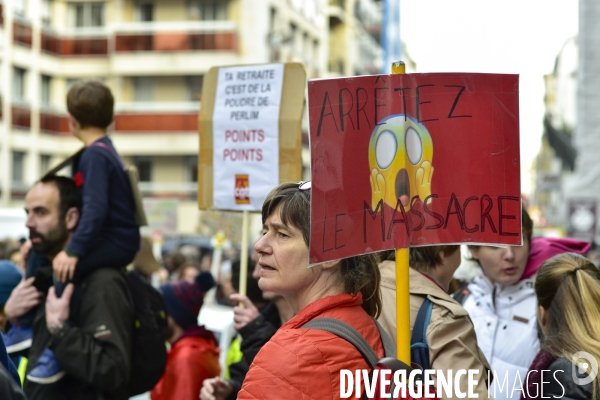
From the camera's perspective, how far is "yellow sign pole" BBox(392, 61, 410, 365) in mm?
2852

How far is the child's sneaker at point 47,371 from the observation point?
4352mm

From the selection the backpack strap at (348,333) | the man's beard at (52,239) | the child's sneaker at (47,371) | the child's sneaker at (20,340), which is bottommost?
the child's sneaker at (47,371)

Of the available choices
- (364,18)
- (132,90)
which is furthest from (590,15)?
(364,18)

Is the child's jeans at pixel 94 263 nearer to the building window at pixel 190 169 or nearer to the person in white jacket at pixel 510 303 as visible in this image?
the person in white jacket at pixel 510 303

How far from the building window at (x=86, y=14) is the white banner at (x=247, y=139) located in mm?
32794

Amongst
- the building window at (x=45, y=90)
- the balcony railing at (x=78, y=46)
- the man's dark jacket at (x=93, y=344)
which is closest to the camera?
the man's dark jacket at (x=93, y=344)

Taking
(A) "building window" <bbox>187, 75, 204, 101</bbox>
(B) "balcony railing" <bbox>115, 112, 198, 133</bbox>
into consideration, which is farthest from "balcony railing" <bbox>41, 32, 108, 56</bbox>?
(A) "building window" <bbox>187, 75, 204, 101</bbox>

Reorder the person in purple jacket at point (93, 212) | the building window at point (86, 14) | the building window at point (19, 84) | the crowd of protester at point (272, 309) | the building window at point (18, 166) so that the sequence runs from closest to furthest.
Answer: the crowd of protester at point (272, 309), the person in purple jacket at point (93, 212), the building window at point (19, 84), the building window at point (18, 166), the building window at point (86, 14)

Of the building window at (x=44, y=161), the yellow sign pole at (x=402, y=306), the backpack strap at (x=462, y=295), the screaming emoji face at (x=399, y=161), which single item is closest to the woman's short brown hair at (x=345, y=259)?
the yellow sign pole at (x=402, y=306)

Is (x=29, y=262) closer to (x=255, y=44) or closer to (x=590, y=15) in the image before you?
(x=590, y=15)

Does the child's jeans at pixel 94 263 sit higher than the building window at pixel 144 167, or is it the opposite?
the building window at pixel 144 167

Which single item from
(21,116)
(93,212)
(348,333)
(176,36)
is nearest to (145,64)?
(176,36)

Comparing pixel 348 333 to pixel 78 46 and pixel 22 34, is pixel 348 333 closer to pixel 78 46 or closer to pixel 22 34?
pixel 22 34

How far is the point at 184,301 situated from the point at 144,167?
31501 millimetres
